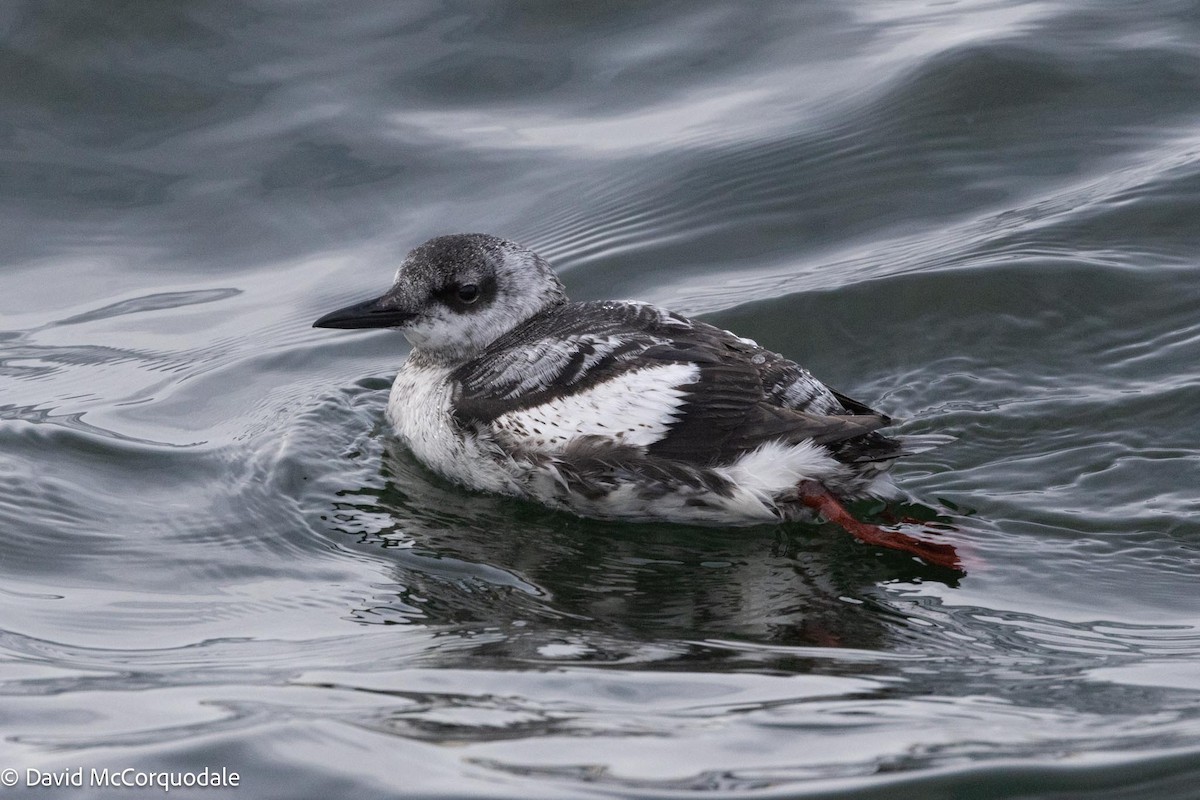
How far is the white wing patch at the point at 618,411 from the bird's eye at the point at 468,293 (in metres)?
0.99

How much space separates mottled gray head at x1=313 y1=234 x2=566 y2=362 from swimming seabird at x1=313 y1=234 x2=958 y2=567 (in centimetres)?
15

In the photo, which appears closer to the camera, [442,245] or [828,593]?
[828,593]

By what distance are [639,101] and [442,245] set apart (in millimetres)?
3667

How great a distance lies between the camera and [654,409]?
19.0 ft

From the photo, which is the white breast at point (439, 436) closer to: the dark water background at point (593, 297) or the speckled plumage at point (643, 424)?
the speckled plumage at point (643, 424)

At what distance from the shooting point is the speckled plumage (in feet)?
18.9

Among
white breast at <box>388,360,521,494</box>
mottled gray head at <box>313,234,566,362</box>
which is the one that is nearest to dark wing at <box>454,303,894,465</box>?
white breast at <box>388,360,521,494</box>

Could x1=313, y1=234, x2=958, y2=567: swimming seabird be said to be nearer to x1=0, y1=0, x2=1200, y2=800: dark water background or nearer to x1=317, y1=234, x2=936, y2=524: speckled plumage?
x1=317, y1=234, x2=936, y2=524: speckled plumage

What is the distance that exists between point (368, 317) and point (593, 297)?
1.97 meters

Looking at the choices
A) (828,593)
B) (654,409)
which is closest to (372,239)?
(654,409)

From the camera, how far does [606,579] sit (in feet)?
18.3

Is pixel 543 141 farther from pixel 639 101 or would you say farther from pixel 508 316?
pixel 508 316

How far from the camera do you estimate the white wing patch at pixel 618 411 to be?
5.79 meters

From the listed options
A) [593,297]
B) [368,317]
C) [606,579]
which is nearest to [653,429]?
[606,579]
